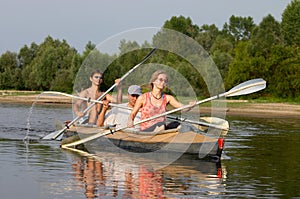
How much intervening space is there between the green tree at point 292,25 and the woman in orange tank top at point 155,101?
69.4 meters

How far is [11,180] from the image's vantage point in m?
13.9

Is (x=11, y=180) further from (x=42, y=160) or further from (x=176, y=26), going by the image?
(x=176, y=26)

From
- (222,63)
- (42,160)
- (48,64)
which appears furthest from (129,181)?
(48,64)

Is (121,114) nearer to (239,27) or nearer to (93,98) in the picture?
(93,98)

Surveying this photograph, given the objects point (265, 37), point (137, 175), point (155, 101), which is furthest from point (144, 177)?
point (265, 37)

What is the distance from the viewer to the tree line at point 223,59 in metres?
60.1

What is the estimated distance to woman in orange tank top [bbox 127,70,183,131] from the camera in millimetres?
17203

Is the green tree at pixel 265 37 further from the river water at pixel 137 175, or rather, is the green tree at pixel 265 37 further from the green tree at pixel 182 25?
the river water at pixel 137 175

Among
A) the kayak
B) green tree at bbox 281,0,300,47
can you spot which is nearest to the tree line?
green tree at bbox 281,0,300,47

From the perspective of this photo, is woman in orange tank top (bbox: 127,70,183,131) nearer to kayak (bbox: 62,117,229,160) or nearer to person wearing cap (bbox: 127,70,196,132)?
person wearing cap (bbox: 127,70,196,132)

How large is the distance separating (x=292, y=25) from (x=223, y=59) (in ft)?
59.4

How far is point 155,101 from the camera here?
1780cm

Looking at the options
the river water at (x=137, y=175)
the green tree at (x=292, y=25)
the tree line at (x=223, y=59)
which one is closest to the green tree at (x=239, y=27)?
the tree line at (x=223, y=59)

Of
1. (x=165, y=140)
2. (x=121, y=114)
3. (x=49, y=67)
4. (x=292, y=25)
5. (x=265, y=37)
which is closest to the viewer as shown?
(x=165, y=140)
